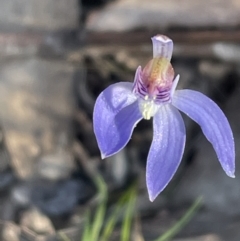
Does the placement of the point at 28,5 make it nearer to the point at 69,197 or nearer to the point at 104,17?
the point at 104,17

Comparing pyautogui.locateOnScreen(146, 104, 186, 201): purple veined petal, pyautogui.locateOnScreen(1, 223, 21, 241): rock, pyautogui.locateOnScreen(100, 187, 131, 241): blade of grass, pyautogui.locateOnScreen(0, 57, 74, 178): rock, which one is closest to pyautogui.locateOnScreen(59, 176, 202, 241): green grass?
pyautogui.locateOnScreen(100, 187, 131, 241): blade of grass

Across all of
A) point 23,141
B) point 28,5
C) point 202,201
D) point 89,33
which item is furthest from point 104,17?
point 202,201

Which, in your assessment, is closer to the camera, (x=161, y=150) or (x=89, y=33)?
(x=161, y=150)

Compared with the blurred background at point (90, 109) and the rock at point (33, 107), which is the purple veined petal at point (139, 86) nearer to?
the blurred background at point (90, 109)

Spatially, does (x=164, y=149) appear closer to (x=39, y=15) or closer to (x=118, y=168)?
(x=118, y=168)

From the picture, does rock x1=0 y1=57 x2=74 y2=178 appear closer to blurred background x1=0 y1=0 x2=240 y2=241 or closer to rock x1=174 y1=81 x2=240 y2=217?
blurred background x1=0 y1=0 x2=240 y2=241

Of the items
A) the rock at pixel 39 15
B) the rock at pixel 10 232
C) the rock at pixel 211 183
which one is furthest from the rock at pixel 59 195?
the rock at pixel 39 15
